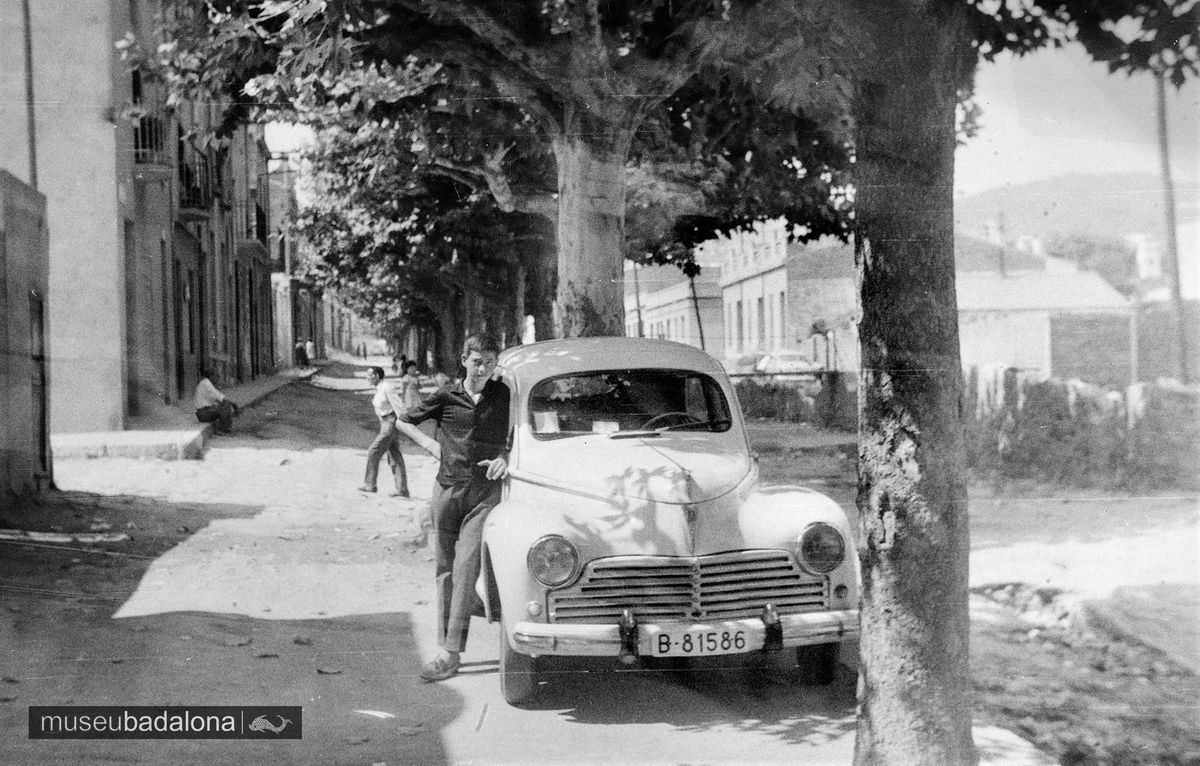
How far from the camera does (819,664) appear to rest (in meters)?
4.85

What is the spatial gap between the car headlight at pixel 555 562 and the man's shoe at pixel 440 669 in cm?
84

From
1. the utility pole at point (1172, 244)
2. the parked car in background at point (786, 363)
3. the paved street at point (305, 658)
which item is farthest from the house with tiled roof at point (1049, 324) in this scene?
the paved street at point (305, 658)

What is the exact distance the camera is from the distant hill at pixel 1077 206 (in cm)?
446

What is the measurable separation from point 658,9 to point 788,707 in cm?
365

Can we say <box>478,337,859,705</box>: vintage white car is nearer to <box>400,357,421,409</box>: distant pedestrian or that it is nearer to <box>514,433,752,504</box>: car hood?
<box>514,433,752,504</box>: car hood

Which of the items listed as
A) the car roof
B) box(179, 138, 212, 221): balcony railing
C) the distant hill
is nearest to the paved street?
the car roof

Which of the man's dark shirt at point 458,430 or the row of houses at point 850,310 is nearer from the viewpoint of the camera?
the row of houses at point 850,310

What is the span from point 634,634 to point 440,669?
108cm

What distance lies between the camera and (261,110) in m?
6.17

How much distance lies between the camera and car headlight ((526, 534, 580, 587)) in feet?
14.9

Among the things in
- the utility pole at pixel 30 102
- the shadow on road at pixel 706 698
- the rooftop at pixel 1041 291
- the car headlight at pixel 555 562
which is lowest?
the shadow on road at pixel 706 698

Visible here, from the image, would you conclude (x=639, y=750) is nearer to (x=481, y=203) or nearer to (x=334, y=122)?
(x=334, y=122)

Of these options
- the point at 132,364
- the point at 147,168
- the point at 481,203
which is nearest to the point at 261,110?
the point at 132,364

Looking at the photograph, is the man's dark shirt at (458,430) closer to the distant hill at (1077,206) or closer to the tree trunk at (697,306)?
the tree trunk at (697,306)
